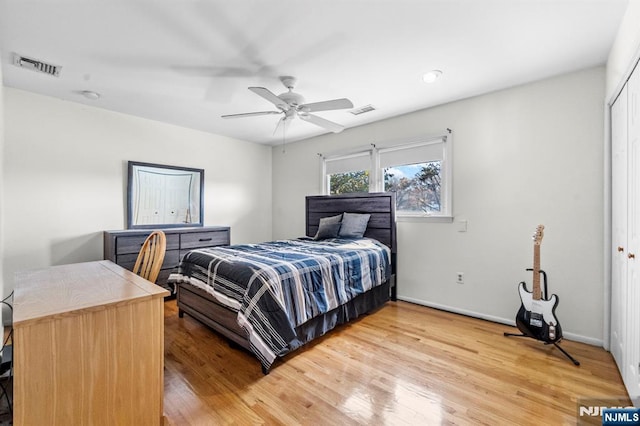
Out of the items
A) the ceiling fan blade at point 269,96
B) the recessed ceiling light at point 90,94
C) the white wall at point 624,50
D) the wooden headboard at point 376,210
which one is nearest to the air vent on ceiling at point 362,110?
the wooden headboard at point 376,210

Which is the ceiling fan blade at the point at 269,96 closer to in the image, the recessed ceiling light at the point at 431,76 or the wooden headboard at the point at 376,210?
the recessed ceiling light at the point at 431,76

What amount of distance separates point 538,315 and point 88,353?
3044mm

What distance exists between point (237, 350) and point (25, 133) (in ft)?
10.6

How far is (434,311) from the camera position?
3.34 metres

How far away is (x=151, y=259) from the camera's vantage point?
2.29 m

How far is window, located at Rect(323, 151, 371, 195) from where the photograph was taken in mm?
4215

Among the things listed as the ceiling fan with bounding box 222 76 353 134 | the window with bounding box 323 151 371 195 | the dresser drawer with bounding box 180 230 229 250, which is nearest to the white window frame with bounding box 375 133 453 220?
the window with bounding box 323 151 371 195

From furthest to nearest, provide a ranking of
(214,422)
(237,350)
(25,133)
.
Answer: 1. (25,133)
2. (237,350)
3. (214,422)

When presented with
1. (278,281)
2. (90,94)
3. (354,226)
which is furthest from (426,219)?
(90,94)

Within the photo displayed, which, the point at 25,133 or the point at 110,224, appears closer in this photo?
the point at 25,133

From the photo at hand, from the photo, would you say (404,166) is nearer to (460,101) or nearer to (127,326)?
(460,101)

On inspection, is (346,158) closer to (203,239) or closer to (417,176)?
(417,176)

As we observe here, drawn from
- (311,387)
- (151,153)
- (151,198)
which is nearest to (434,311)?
(311,387)

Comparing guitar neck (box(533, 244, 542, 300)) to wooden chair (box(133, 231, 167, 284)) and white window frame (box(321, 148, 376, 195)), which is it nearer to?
white window frame (box(321, 148, 376, 195))
